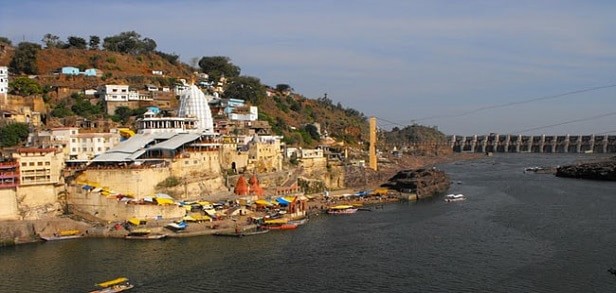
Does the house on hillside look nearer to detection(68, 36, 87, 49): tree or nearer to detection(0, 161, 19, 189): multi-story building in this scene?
detection(68, 36, 87, 49): tree

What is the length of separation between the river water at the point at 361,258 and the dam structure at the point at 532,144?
79833mm

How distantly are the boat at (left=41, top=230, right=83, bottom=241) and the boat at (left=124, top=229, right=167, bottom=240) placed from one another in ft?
6.92

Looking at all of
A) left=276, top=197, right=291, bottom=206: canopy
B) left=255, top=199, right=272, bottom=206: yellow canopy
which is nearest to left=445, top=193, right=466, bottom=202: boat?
left=276, top=197, right=291, bottom=206: canopy

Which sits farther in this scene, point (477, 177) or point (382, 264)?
point (477, 177)

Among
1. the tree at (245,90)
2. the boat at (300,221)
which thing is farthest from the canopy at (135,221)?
the tree at (245,90)

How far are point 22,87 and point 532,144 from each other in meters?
92.2

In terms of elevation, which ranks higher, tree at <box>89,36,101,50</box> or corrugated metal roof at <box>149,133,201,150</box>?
tree at <box>89,36,101,50</box>

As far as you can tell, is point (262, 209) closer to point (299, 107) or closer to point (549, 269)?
point (549, 269)

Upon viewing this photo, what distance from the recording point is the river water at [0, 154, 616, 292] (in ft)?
67.9

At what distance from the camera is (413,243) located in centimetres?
2697

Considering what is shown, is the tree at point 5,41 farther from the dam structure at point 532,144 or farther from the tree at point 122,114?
the dam structure at point 532,144

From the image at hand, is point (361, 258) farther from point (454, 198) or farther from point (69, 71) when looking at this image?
point (69, 71)

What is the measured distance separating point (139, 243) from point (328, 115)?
51.8 meters

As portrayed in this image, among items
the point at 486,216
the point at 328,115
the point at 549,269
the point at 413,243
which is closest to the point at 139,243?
the point at 413,243
